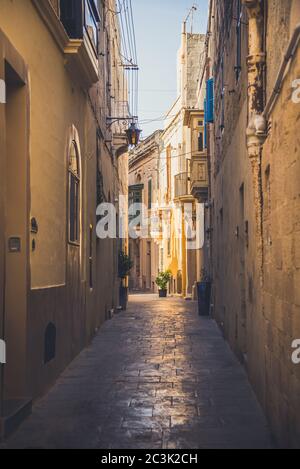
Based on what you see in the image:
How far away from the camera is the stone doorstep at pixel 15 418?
239 inches

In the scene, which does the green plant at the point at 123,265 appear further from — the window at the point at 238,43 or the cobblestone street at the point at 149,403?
the window at the point at 238,43

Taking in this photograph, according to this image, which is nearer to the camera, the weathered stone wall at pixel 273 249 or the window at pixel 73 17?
the weathered stone wall at pixel 273 249

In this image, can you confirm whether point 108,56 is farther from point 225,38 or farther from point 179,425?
point 179,425

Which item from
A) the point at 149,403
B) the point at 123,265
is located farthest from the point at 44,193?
the point at 123,265

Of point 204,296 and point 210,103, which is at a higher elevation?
point 210,103

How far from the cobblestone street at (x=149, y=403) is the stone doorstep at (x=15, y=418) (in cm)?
8

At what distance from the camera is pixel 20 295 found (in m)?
7.27

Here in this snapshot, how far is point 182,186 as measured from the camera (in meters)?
31.8

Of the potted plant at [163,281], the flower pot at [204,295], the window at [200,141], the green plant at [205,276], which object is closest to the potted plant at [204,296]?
the flower pot at [204,295]

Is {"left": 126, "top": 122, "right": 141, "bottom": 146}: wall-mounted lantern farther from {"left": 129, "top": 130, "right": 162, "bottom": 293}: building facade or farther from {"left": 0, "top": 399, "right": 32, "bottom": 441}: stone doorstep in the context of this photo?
{"left": 129, "top": 130, "right": 162, "bottom": 293}: building facade

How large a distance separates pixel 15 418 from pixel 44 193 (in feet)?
10.00

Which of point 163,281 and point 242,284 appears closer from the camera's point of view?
point 242,284

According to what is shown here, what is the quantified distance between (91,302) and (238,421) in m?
7.36

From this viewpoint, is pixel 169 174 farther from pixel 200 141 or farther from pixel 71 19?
pixel 71 19
